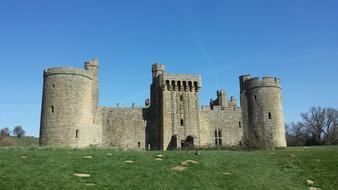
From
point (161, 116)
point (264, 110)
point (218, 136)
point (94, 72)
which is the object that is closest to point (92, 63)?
point (94, 72)

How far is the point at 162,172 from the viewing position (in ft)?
64.1

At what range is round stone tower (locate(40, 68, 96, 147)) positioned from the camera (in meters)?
37.8

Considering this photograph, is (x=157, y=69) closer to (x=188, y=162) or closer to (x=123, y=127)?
(x=123, y=127)

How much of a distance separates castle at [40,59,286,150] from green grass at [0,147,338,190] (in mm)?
14435

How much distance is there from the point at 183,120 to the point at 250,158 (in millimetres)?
19720

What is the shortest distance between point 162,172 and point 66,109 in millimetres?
21039

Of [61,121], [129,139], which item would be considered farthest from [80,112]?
[129,139]

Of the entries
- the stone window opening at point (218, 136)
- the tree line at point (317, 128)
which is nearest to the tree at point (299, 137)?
the tree line at point (317, 128)

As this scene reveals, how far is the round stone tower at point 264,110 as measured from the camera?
153ft

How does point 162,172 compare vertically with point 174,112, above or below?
below

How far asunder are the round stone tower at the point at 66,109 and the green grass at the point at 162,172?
49.9 ft

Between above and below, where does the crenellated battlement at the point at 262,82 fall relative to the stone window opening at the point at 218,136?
above

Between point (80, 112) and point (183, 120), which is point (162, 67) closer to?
point (183, 120)

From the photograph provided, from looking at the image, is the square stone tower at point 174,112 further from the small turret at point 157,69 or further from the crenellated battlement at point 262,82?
the crenellated battlement at point 262,82
